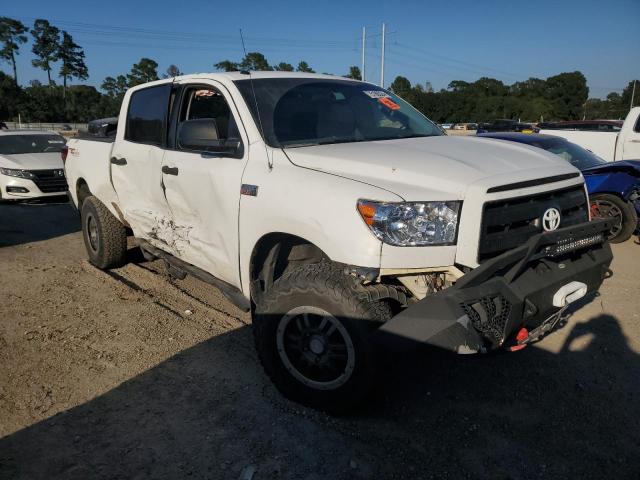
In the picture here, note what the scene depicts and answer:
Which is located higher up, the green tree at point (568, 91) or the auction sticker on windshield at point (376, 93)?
the green tree at point (568, 91)

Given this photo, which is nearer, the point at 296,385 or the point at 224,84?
the point at 296,385

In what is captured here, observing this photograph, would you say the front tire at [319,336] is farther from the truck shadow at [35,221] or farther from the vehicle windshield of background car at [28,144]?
the vehicle windshield of background car at [28,144]

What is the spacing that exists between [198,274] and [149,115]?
5.31ft

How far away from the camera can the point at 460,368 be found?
3.71 m

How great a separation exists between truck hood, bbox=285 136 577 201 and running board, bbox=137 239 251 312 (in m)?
1.13

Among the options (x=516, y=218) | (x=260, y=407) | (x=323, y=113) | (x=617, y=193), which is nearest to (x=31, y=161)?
(x=323, y=113)

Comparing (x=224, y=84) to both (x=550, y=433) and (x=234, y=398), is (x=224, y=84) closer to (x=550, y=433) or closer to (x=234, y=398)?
(x=234, y=398)

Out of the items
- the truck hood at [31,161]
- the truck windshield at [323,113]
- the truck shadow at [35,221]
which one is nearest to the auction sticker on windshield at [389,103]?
the truck windshield at [323,113]

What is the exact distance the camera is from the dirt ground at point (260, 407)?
2674 millimetres

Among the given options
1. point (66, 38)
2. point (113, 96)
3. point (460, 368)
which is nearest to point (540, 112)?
point (113, 96)

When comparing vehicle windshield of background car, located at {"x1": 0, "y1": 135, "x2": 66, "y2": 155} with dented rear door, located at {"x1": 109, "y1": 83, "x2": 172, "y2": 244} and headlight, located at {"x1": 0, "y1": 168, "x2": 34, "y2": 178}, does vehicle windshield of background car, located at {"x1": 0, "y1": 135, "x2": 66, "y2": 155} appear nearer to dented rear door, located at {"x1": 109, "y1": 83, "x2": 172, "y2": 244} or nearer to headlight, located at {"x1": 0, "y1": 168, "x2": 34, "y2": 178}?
headlight, located at {"x1": 0, "y1": 168, "x2": 34, "y2": 178}

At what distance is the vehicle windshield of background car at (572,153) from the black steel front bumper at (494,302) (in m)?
5.85

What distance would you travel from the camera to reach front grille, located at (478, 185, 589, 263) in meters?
2.65

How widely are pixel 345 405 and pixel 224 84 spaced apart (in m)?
2.41
